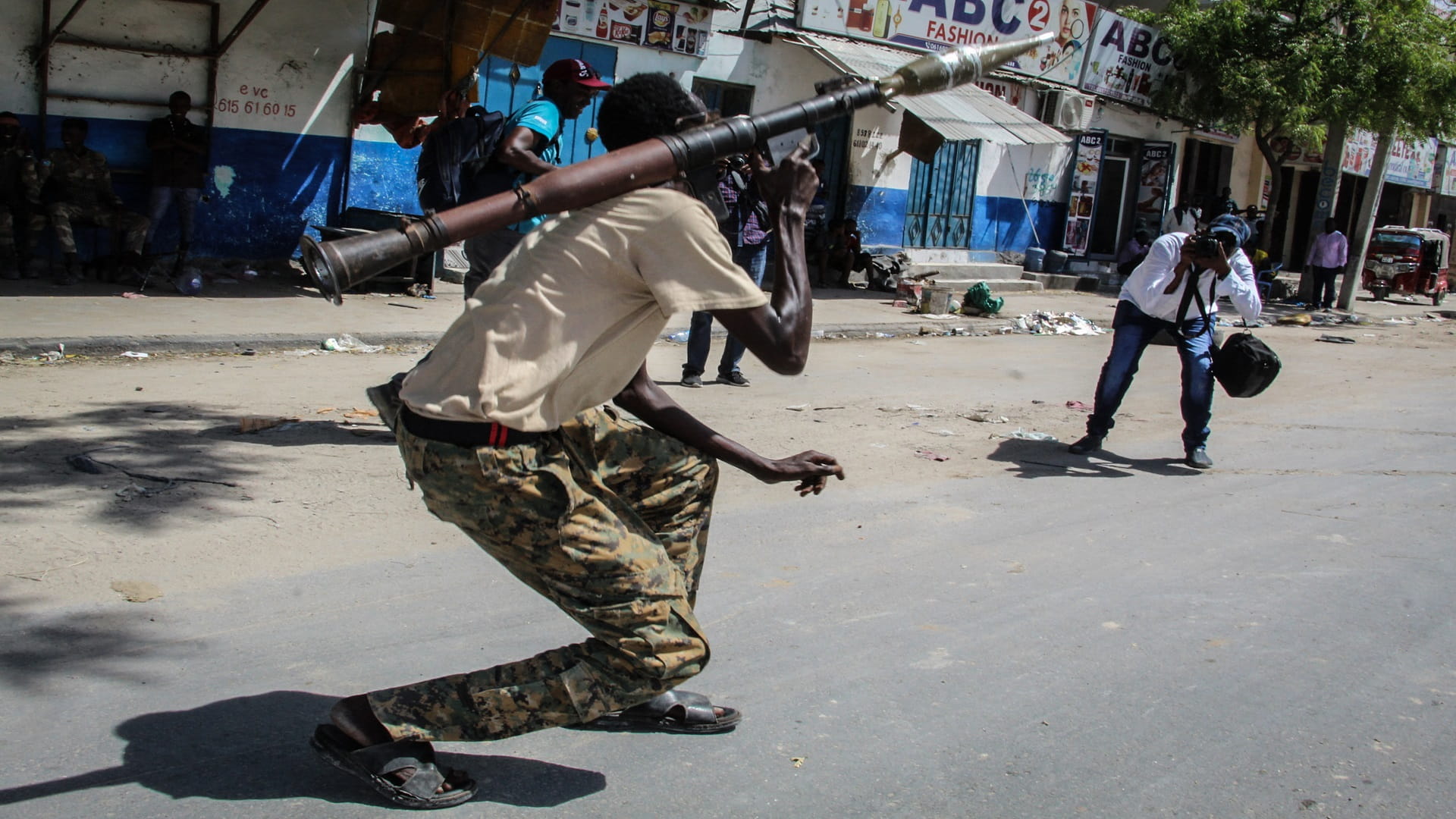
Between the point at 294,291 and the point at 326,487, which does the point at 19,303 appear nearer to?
the point at 294,291

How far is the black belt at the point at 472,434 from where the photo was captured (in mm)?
2449

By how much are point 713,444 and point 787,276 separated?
1.52 feet

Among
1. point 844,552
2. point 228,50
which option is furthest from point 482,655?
point 228,50

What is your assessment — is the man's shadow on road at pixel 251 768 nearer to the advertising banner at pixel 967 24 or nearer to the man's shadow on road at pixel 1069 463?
the man's shadow on road at pixel 1069 463

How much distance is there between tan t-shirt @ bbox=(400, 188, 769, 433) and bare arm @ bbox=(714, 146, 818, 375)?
0.31 feet

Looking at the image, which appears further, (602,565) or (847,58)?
(847,58)

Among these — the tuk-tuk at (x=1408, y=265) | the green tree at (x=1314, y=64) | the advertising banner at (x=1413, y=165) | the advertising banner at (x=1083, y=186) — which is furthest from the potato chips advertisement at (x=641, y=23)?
the advertising banner at (x=1413, y=165)

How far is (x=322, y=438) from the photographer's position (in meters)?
6.05

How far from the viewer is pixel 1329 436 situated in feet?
25.7

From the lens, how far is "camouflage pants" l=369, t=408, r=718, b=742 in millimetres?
2475

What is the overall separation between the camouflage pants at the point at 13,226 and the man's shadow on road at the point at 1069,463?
773 cm

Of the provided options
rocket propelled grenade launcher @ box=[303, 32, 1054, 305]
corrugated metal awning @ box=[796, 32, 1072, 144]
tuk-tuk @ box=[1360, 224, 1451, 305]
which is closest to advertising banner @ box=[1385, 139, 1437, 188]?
tuk-tuk @ box=[1360, 224, 1451, 305]

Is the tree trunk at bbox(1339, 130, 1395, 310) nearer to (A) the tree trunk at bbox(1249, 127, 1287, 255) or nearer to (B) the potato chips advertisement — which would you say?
(A) the tree trunk at bbox(1249, 127, 1287, 255)

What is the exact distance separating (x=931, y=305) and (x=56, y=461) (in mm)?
10377
